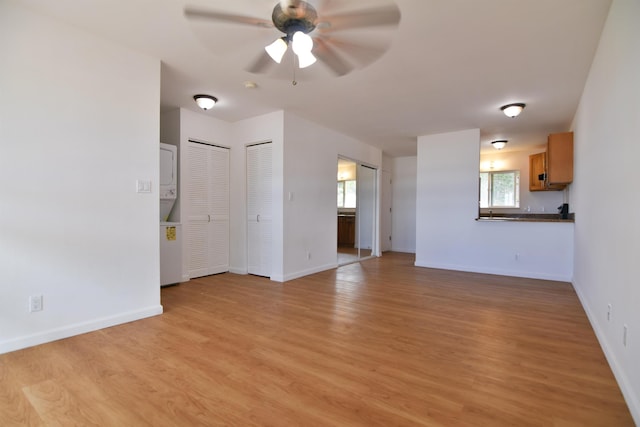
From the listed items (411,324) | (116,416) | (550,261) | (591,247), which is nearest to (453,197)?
(550,261)

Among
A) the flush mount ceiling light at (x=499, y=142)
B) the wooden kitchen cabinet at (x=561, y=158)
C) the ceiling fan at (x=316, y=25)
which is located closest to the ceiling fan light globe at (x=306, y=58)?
the ceiling fan at (x=316, y=25)

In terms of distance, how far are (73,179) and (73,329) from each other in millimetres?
1222

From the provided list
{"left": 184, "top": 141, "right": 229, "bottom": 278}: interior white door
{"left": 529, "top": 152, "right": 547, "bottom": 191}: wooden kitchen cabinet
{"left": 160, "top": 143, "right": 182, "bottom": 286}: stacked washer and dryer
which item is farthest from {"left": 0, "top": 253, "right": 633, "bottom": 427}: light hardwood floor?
{"left": 529, "top": 152, "right": 547, "bottom": 191}: wooden kitchen cabinet

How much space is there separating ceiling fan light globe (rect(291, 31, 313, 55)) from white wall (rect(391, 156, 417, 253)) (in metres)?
6.47

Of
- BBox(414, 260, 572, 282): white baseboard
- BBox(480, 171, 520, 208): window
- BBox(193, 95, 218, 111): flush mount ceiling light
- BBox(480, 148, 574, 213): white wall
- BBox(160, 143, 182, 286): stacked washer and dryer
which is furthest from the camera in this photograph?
BBox(480, 171, 520, 208): window

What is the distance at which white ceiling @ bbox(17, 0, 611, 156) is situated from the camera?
226 cm

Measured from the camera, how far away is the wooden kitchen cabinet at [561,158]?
4.60 metres

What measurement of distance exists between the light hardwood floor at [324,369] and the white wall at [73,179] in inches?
11.3

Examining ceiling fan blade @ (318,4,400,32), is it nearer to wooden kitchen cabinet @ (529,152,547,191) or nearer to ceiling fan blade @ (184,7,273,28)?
ceiling fan blade @ (184,7,273,28)

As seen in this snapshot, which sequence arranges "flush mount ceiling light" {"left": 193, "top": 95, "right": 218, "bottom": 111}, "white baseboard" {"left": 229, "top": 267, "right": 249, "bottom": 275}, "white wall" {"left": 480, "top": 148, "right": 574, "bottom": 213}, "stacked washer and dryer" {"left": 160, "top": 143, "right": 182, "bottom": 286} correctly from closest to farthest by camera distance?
1. "flush mount ceiling light" {"left": 193, "top": 95, "right": 218, "bottom": 111}
2. "stacked washer and dryer" {"left": 160, "top": 143, "right": 182, "bottom": 286}
3. "white baseboard" {"left": 229, "top": 267, "right": 249, "bottom": 275}
4. "white wall" {"left": 480, "top": 148, "right": 574, "bottom": 213}

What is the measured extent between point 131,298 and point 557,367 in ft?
11.4

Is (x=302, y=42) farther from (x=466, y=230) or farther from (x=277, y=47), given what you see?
(x=466, y=230)

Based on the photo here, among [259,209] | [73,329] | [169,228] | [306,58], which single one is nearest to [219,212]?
[259,209]

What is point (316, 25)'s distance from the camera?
7.16 feet
